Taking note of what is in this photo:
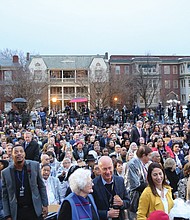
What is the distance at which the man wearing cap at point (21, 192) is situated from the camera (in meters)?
4.97

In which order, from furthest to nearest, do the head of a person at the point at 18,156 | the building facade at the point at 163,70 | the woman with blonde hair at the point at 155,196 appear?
the building facade at the point at 163,70, the head of a person at the point at 18,156, the woman with blonde hair at the point at 155,196

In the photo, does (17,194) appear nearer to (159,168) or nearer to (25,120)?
(159,168)

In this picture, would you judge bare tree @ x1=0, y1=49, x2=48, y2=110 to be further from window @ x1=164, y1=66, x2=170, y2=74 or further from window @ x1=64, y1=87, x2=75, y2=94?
window @ x1=164, y1=66, x2=170, y2=74

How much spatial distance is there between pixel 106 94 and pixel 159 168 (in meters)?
37.2

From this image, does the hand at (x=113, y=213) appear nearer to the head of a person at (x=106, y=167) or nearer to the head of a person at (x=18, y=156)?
the head of a person at (x=106, y=167)

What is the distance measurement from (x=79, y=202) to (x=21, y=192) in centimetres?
150

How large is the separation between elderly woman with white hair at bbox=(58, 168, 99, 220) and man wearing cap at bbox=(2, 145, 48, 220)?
136cm

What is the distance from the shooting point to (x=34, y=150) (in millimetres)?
8742

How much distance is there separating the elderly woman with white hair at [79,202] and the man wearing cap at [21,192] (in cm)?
136

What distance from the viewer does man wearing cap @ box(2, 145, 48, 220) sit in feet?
16.3

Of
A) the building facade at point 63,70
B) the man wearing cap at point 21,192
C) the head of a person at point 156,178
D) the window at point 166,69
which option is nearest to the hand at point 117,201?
the head of a person at point 156,178

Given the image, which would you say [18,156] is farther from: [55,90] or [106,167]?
[55,90]

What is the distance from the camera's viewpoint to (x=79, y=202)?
386 centimetres

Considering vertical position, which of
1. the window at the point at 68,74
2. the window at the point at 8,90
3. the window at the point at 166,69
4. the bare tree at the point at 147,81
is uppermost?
the window at the point at 166,69
